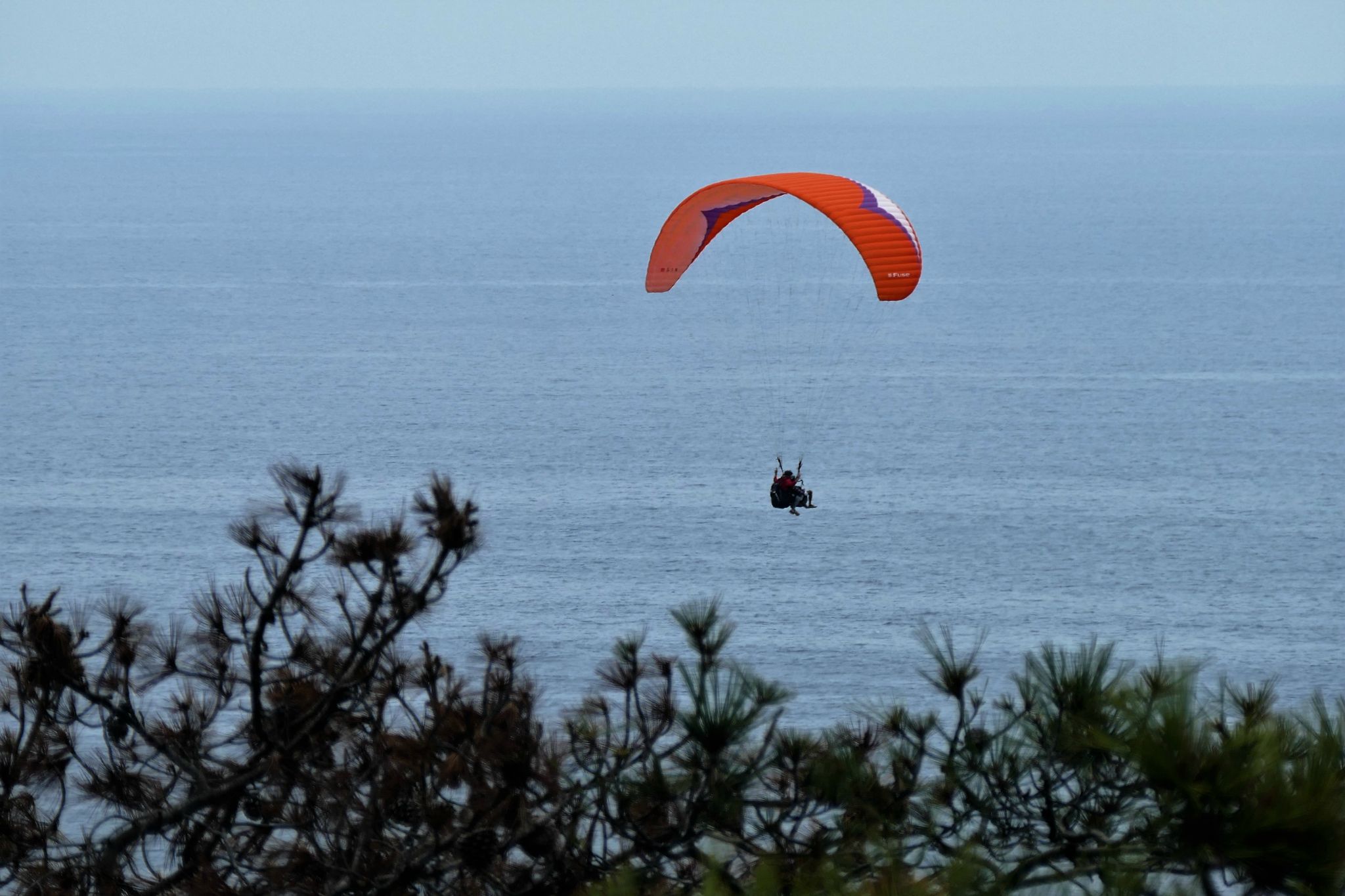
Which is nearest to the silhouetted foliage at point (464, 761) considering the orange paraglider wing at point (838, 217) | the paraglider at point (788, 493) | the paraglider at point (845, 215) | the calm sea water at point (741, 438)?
the paraglider at point (845, 215)

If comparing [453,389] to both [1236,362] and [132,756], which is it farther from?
[132,756]

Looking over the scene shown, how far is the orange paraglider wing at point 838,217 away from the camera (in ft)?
82.6

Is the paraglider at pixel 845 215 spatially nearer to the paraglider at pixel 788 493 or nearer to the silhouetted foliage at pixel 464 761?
the paraglider at pixel 788 493

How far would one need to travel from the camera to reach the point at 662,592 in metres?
65.8

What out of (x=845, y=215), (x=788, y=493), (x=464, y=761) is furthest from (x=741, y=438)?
(x=464, y=761)

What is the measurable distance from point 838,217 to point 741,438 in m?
64.8

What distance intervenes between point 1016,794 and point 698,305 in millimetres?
126176

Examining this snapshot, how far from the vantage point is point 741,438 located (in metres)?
90.1

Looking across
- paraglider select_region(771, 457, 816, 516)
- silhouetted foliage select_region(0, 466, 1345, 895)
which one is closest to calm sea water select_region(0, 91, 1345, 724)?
paraglider select_region(771, 457, 816, 516)

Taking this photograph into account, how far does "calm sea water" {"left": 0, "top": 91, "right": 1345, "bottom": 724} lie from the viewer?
218ft

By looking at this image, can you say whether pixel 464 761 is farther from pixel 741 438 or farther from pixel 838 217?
pixel 741 438

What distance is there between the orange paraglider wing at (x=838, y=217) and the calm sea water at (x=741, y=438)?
2837 centimetres

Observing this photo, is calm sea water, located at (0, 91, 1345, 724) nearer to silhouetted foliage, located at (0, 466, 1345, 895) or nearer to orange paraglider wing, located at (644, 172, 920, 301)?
orange paraglider wing, located at (644, 172, 920, 301)

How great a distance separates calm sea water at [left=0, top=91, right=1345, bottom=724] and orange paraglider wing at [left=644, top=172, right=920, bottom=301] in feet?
93.1
